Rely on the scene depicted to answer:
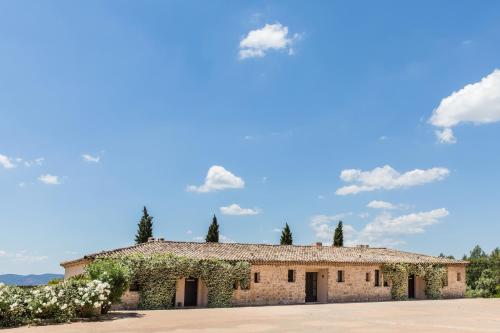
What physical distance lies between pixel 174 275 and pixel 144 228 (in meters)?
19.4

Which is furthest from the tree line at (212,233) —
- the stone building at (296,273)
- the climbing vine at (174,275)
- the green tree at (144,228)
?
the climbing vine at (174,275)

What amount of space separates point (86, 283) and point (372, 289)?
21.0 metres

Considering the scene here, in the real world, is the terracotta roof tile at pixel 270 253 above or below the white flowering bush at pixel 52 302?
above

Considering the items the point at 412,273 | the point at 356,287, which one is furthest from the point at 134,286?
the point at 412,273

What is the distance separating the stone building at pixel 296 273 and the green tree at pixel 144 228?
40.1 feet

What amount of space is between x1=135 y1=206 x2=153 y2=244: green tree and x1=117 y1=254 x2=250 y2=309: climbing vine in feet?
60.1

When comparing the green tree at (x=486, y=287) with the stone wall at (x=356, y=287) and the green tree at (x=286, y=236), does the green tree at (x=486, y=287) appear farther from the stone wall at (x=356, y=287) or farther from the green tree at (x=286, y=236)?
the green tree at (x=286, y=236)

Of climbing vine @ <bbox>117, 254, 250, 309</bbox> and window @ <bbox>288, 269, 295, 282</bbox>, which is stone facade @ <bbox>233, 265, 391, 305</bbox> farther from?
climbing vine @ <bbox>117, 254, 250, 309</bbox>

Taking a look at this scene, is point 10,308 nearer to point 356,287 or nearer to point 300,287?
point 300,287

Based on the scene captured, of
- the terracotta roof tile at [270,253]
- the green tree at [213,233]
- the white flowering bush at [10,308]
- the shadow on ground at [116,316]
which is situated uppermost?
the green tree at [213,233]

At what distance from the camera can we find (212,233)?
4653cm

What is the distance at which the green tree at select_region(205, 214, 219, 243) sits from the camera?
152 ft

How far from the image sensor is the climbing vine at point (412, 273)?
36.8 m

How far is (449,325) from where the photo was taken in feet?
65.2
